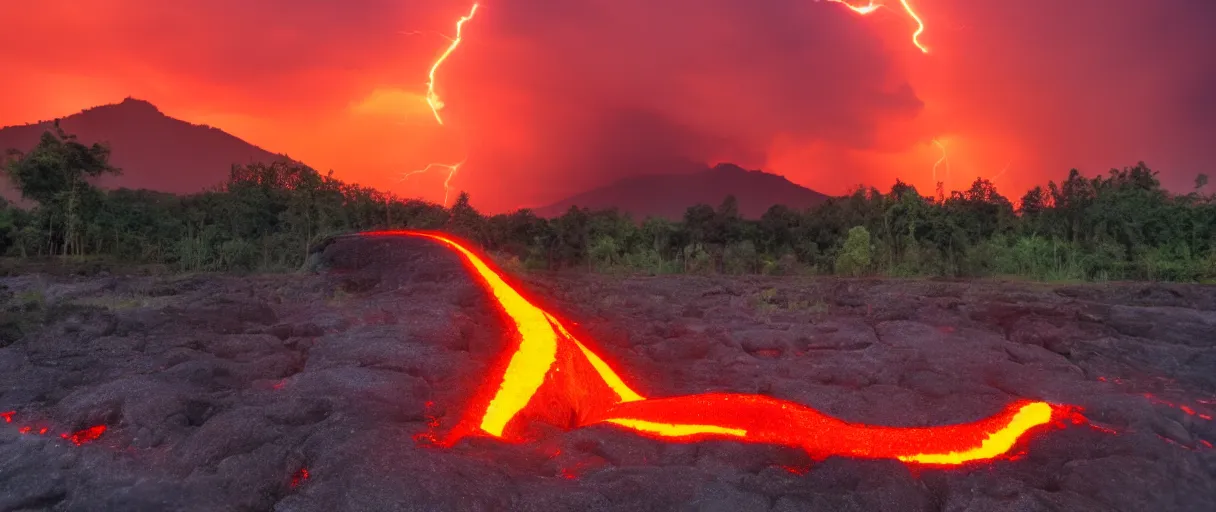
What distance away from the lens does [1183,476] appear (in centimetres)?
516

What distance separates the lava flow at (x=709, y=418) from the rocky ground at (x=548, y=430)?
0.89ft

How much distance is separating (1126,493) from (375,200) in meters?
31.5

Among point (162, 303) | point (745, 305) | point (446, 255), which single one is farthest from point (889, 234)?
point (162, 303)

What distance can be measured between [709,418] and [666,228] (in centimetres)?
2745

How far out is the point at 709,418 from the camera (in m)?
6.22

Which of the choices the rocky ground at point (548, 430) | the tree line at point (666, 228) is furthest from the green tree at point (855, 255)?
the rocky ground at point (548, 430)

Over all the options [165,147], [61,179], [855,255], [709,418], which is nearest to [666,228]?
[855,255]

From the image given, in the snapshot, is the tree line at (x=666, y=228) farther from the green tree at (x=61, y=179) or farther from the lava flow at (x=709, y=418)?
the lava flow at (x=709, y=418)

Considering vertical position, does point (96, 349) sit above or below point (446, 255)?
below

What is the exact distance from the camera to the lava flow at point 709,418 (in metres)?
5.65

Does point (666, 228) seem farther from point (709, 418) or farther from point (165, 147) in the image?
point (165, 147)

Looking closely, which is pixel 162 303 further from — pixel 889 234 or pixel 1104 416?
pixel 889 234

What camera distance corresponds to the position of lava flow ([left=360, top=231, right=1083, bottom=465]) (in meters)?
5.65

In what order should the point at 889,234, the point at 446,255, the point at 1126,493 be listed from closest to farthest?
the point at 1126,493
the point at 446,255
the point at 889,234
